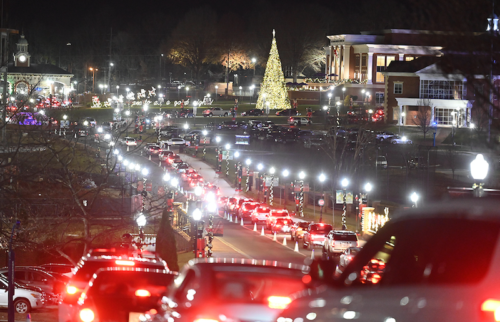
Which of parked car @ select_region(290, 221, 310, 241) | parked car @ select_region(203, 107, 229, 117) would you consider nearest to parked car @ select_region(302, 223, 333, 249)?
parked car @ select_region(290, 221, 310, 241)

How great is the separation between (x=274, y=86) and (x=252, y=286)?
84.3 metres

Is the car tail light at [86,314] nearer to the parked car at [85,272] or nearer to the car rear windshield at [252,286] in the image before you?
the parked car at [85,272]

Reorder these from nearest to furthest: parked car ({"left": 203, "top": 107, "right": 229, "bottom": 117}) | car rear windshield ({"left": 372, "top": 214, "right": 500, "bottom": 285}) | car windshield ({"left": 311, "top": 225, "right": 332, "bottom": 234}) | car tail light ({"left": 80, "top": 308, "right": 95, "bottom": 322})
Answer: car rear windshield ({"left": 372, "top": 214, "right": 500, "bottom": 285})
car tail light ({"left": 80, "top": 308, "right": 95, "bottom": 322})
car windshield ({"left": 311, "top": 225, "right": 332, "bottom": 234})
parked car ({"left": 203, "top": 107, "right": 229, "bottom": 117})

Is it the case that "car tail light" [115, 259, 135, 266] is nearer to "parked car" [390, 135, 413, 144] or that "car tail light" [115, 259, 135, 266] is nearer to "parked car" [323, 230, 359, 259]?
"parked car" [323, 230, 359, 259]

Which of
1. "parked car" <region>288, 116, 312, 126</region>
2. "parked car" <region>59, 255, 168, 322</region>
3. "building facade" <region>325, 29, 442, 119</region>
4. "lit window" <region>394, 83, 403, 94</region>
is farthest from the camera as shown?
"building facade" <region>325, 29, 442, 119</region>

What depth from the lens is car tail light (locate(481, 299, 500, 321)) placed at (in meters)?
3.20

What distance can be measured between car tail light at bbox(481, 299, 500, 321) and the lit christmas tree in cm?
8634

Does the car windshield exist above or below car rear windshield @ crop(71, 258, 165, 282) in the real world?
below

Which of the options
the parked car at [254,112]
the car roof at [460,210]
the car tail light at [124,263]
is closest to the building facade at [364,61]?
the parked car at [254,112]

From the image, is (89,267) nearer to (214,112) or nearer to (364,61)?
(214,112)

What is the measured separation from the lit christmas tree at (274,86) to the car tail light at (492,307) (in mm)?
86344

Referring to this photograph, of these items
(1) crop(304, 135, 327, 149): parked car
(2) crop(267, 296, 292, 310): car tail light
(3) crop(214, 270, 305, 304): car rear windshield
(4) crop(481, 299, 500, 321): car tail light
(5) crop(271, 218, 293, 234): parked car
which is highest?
(4) crop(481, 299, 500, 321): car tail light

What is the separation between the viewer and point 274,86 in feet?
299

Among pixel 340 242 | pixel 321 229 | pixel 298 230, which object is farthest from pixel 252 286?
pixel 298 230
